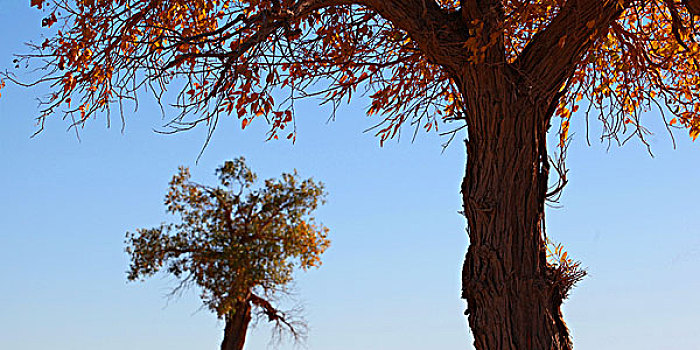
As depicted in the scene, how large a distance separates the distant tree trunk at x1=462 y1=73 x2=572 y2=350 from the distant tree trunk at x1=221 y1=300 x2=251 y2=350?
8.51m

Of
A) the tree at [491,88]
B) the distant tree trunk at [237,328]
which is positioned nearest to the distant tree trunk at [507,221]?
the tree at [491,88]

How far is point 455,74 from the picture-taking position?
466 cm

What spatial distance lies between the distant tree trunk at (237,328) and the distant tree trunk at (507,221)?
8508 millimetres

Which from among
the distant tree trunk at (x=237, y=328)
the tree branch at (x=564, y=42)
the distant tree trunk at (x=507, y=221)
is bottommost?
the distant tree trunk at (x=507, y=221)

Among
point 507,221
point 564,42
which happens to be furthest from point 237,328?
point 564,42

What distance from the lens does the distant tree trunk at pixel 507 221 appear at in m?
4.14

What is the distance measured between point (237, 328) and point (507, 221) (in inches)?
349

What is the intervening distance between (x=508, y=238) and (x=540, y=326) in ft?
1.73

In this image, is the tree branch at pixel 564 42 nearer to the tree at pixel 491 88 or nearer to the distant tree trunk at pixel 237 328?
the tree at pixel 491 88

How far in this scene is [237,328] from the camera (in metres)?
12.3

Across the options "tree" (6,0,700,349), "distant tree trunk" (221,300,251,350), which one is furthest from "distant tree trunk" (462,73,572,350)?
"distant tree trunk" (221,300,251,350)

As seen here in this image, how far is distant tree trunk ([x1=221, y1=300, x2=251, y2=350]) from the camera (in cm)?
1225

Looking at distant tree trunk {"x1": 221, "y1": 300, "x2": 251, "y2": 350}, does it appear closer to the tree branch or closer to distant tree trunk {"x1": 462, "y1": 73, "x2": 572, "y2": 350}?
distant tree trunk {"x1": 462, "y1": 73, "x2": 572, "y2": 350}

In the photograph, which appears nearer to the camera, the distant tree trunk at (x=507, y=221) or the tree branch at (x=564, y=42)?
the distant tree trunk at (x=507, y=221)
